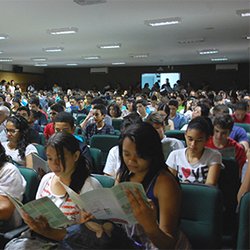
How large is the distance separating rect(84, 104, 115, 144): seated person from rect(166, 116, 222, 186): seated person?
6.78 feet

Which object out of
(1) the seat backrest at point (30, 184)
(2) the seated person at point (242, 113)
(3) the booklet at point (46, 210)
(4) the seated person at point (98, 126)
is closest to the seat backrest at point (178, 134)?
(4) the seated person at point (98, 126)

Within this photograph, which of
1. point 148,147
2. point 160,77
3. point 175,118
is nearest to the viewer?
point 148,147

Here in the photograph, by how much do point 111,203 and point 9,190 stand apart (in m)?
0.90

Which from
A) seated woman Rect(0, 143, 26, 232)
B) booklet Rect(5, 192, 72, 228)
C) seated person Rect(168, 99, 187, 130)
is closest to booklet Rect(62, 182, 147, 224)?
booklet Rect(5, 192, 72, 228)

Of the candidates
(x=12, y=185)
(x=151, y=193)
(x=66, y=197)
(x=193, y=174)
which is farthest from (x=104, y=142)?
(x=151, y=193)

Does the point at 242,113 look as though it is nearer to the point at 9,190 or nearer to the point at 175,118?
the point at 175,118

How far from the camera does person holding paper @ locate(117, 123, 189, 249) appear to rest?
143 cm

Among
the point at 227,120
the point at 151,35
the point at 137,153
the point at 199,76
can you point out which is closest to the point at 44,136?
the point at 227,120

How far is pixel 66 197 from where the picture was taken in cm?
190

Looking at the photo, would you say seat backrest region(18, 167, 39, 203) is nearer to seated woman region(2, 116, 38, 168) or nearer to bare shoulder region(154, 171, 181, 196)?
seated woman region(2, 116, 38, 168)

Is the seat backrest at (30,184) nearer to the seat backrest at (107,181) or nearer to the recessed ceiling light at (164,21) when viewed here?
the seat backrest at (107,181)

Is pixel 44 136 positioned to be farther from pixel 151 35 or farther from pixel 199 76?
pixel 199 76

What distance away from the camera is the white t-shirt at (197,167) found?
247cm

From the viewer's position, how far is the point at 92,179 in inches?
78.0
